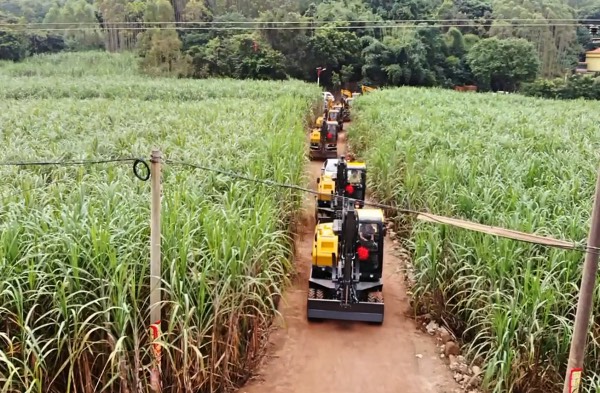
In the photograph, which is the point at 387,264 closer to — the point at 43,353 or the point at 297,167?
the point at 297,167

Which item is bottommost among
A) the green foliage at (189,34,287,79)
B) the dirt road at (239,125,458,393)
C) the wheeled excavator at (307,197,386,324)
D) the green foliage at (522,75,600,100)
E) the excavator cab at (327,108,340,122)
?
the dirt road at (239,125,458,393)

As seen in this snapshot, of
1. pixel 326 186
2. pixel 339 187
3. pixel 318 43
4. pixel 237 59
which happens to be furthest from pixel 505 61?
pixel 339 187

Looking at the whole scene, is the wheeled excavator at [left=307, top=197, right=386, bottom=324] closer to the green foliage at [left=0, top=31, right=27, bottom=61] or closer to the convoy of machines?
the convoy of machines

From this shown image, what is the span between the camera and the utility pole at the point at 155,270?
140 inches

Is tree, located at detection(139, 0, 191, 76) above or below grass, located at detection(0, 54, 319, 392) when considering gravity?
above

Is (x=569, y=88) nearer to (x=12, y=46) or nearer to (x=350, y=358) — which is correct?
(x=350, y=358)

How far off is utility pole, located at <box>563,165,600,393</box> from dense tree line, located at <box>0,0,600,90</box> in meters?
29.5

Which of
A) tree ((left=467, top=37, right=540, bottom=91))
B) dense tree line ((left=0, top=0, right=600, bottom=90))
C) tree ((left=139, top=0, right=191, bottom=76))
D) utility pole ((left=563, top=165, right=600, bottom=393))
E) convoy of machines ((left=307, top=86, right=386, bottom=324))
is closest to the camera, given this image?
utility pole ((left=563, top=165, right=600, bottom=393))

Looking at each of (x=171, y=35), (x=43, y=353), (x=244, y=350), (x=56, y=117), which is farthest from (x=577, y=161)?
(x=171, y=35)

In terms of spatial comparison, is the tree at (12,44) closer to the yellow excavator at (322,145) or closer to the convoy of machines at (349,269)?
the yellow excavator at (322,145)

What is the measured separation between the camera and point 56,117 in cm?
1182

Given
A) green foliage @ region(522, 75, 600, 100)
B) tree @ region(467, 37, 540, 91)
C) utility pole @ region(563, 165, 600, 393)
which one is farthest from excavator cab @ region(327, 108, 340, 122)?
tree @ region(467, 37, 540, 91)

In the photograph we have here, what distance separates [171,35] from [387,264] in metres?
29.6

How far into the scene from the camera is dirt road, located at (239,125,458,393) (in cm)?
467
